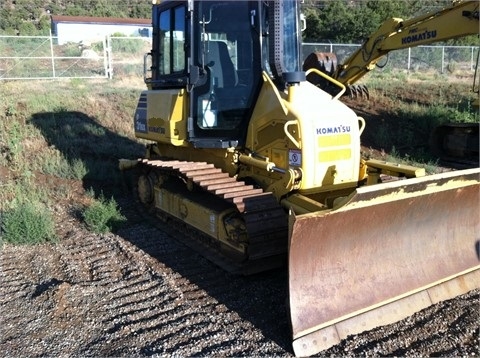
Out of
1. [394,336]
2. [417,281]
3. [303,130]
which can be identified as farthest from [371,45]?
[394,336]

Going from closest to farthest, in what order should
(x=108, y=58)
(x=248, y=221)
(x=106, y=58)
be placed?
(x=248, y=221) < (x=106, y=58) < (x=108, y=58)

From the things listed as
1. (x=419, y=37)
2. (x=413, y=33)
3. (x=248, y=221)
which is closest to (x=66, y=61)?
(x=413, y=33)

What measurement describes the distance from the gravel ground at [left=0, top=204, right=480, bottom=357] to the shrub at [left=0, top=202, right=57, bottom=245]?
0.33 meters

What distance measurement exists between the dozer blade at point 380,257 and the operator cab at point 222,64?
1.84m

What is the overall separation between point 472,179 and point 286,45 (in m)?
2.23

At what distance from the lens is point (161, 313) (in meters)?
4.24

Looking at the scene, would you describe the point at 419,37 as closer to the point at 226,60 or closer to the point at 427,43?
the point at 427,43

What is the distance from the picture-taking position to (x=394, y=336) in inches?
151

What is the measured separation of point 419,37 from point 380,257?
5979 millimetres

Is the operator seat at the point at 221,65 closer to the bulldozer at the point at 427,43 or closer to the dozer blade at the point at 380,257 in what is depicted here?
the dozer blade at the point at 380,257

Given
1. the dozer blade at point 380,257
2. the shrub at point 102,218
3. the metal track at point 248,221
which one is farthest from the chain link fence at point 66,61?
the dozer blade at point 380,257

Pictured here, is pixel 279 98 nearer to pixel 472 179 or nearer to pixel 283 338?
pixel 472 179

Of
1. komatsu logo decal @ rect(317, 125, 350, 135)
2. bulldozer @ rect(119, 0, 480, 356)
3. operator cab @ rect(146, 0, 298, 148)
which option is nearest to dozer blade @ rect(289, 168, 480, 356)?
bulldozer @ rect(119, 0, 480, 356)

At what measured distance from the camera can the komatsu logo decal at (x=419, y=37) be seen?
875cm
